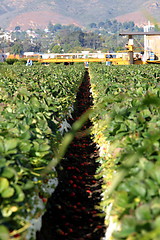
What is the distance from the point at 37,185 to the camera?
3723 mm

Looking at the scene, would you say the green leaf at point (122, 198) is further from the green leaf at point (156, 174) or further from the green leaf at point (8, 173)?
the green leaf at point (8, 173)

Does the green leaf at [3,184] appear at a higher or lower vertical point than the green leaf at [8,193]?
higher

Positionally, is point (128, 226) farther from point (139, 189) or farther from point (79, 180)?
point (79, 180)

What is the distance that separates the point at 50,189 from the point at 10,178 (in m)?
1.54

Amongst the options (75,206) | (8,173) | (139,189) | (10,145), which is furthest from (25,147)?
(139,189)

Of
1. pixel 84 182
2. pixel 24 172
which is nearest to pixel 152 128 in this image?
pixel 24 172

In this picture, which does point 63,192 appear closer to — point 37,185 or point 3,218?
point 37,185

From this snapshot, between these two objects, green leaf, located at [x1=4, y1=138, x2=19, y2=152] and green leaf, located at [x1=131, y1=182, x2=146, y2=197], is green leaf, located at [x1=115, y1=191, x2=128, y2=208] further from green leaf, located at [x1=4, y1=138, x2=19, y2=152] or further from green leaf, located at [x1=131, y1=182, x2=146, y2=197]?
green leaf, located at [x1=4, y1=138, x2=19, y2=152]

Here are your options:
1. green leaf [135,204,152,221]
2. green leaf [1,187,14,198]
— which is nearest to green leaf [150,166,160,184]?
green leaf [135,204,152,221]

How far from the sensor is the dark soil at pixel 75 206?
3919mm


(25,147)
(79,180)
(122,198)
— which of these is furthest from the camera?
(79,180)

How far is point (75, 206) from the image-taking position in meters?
4.57

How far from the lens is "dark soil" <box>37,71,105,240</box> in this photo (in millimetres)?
3919

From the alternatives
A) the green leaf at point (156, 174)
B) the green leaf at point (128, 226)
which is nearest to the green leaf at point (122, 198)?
the green leaf at point (156, 174)
